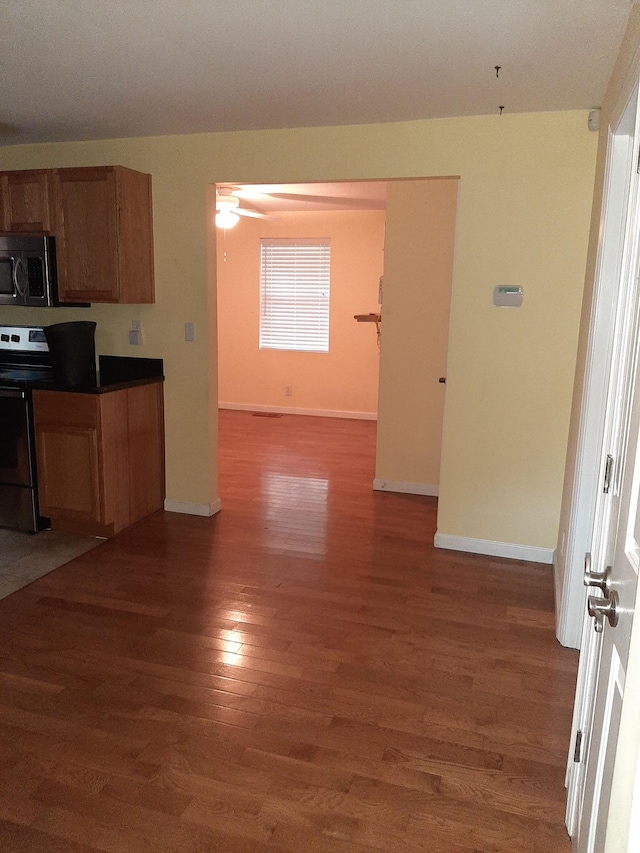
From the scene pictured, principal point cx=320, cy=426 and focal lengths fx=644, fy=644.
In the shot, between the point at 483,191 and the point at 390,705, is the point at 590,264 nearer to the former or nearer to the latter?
the point at 483,191

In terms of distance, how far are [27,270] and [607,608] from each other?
3.81 meters

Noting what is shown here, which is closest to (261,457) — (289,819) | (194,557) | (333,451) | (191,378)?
(333,451)

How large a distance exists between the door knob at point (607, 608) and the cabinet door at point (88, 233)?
332cm

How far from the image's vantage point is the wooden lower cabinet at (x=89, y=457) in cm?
371

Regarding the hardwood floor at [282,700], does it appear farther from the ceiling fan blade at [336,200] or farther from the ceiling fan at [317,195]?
the ceiling fan blade at [336,200]

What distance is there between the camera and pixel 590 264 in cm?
304

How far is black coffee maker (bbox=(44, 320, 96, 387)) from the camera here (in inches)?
151

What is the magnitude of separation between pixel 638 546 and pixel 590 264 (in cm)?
231

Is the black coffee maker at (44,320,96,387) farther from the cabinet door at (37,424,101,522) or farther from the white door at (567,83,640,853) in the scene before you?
the white door at (567,83,640,853)

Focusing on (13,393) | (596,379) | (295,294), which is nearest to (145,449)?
(13,393)

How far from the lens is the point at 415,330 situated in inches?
185

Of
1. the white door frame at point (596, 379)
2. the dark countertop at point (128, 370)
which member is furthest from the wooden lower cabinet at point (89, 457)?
the white door frame at point (596, 379)

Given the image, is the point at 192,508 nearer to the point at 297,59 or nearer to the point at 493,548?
the point at 493,548

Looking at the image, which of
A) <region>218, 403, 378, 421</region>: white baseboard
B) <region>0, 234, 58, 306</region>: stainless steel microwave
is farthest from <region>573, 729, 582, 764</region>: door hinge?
<region>218, 403, 378, 421</region>: white baseboard
